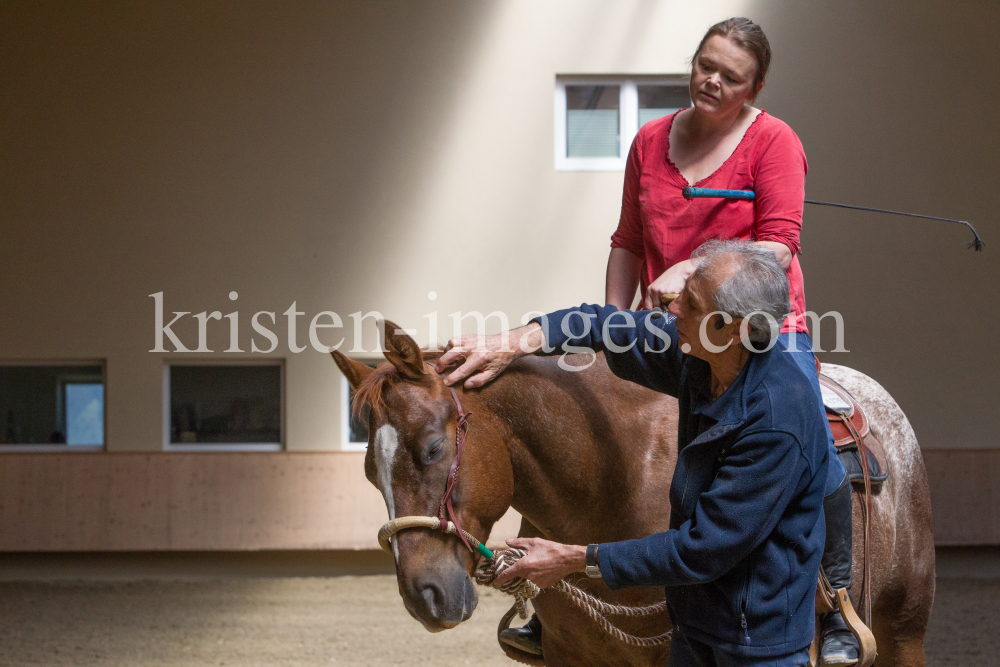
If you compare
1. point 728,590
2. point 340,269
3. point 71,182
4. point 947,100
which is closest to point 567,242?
point 340,269

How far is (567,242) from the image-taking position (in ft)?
21.2

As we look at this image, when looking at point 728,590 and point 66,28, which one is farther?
point 66,28

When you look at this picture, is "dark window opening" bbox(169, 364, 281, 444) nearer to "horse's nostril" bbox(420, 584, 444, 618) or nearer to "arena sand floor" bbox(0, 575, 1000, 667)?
"arena sand floor" bbox(0, 575, 1000, 667)

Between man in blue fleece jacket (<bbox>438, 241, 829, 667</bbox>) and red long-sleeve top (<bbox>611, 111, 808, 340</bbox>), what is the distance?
0.58 meters

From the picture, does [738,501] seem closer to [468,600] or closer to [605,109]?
[468,600]

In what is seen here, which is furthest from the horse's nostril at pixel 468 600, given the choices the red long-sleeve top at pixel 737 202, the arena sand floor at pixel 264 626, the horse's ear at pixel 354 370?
the arena sand floor at pixel 264 626

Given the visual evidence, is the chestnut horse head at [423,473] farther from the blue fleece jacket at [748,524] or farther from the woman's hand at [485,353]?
the blue fleece jacket at [748,524]

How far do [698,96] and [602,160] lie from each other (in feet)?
14.8

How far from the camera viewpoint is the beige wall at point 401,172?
640 cm

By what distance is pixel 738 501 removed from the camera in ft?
4.53

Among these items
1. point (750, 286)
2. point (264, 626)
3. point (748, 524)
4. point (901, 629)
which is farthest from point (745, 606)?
point (264, 626)

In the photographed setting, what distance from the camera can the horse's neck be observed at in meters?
1.98

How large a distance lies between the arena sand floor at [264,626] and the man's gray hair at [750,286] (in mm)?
3715

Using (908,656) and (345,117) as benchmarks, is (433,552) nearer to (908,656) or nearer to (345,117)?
(908,656)
